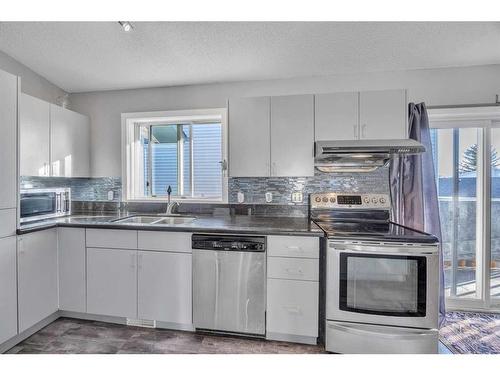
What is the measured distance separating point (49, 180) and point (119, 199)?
0.73 m

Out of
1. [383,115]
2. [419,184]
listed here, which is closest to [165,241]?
[383,115]

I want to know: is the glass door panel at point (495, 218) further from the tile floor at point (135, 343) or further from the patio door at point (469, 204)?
the tile floor at point (135, 343)

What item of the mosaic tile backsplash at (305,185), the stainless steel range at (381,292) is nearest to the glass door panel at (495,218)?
the mosaic tile backsplash at (305,185)

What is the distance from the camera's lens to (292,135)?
233 centimetres

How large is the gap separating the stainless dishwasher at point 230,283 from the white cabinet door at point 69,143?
5.54ft

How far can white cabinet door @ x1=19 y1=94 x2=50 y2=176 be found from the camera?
85.5 inches

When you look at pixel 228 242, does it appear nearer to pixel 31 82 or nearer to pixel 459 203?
pixel 459 203

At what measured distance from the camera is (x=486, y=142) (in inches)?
97.6

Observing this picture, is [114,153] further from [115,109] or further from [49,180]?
[49,180]

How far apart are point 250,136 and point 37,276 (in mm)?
2154

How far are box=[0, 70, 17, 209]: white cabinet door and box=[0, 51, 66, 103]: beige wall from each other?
2.02ft

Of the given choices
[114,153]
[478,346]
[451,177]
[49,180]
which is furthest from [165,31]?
[478,346]

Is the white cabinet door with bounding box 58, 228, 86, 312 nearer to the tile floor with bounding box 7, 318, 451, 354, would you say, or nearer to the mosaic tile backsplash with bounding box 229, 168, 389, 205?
the tile floor with bounding box 7, 318, 451, 354

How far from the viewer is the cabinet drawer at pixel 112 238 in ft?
7.06
